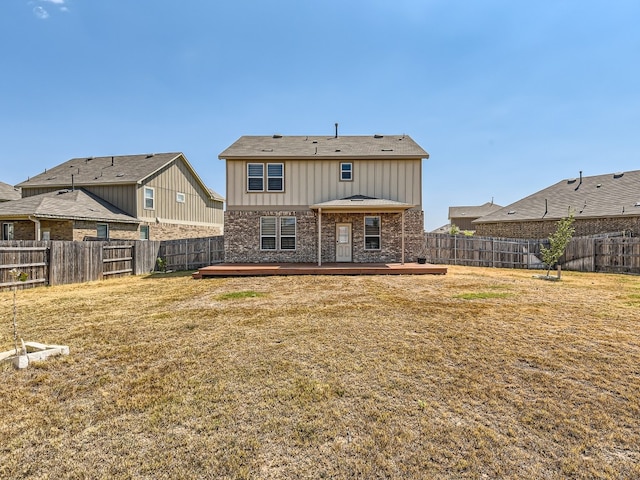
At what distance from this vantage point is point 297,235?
14.8 meters

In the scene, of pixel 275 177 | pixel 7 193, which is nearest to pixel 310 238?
pixel 275 177

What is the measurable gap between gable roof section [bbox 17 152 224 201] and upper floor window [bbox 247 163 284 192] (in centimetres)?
877

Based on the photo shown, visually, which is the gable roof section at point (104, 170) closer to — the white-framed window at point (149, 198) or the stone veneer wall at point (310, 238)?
the white-framed window at point (149, 198)

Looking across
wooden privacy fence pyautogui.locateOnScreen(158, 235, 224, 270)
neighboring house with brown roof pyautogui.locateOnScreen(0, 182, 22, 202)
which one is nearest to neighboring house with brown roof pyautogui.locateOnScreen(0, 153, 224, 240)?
neighboring house with brown roof pyautogui.locateOnScreen(0, 182, 22, 202)

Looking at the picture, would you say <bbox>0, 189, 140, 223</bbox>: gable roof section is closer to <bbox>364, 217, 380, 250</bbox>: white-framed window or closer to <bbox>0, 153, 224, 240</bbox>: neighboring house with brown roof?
<bbox>0, 153, 224, 240</bbox>: neighboring house with brown roof

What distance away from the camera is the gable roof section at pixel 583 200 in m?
18.7

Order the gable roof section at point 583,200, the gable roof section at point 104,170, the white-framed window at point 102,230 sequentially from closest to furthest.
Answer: the white-framed window at point 102,230 < the gable roof section at point 583,200 < the gable roof section at point 104,170

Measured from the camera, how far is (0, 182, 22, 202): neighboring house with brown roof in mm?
21859

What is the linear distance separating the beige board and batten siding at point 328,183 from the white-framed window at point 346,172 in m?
0.14

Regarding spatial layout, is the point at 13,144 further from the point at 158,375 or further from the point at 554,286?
the point at 554,286

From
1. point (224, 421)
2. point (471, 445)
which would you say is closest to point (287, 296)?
point (224, 421)

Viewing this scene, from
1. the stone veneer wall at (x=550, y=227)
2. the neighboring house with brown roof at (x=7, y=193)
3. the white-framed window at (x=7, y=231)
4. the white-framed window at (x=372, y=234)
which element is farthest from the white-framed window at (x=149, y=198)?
the stone veneer wall at (x=550, y=227)

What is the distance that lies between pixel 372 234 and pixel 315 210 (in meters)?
2.88

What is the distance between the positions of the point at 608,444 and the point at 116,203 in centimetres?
2308
